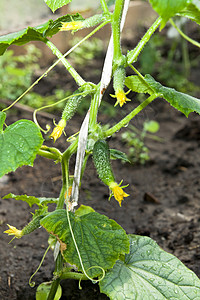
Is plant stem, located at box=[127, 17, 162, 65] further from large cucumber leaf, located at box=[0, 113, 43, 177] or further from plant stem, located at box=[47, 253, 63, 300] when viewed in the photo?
plant stem, located at box=[47, 253, 63, 300]

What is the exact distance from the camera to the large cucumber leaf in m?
1.02

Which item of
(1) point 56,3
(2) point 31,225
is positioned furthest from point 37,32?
(2) point 31,225

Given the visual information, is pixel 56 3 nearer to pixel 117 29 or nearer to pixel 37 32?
pixel 37 32

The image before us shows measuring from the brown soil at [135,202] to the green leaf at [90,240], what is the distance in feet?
1.22

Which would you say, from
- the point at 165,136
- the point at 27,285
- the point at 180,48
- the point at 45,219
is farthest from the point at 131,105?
the point at 45,219

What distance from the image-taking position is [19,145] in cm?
106

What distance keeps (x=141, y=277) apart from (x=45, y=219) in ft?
1.13

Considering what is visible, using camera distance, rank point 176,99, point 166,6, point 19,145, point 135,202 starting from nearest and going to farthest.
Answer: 1. point 166,6
2. point 19,145
3. point 176,99
4. point 135,202

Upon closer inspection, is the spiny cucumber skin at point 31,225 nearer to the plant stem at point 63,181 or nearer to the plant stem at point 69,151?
the plant stem at point 63,181

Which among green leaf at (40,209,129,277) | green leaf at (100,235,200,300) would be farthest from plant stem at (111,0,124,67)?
green leaf at (100,235,200,300)

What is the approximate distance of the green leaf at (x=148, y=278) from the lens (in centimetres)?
119

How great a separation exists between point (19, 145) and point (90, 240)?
1.14 feet

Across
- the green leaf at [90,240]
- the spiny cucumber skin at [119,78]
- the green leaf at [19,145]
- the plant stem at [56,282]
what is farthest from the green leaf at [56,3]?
the plant stem at [56,282]

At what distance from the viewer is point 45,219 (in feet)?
3.91
